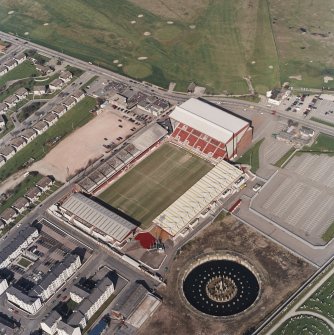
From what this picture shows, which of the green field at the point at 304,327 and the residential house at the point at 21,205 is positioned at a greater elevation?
the residential house at the point at 21,205

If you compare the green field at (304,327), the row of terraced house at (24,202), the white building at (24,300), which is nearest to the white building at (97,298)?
the white building at (24,300)

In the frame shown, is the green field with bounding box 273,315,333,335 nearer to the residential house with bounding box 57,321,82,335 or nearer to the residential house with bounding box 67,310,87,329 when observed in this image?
the residential house with bounding box 67,310,87,329

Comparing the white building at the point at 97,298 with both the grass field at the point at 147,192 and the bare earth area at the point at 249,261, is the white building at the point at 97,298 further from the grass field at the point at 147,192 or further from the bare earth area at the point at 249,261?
the grass field at the point at 147,192

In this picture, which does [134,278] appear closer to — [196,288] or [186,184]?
[196,288]

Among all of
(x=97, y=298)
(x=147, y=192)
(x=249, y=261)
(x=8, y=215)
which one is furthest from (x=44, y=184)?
(x=249, y=261)

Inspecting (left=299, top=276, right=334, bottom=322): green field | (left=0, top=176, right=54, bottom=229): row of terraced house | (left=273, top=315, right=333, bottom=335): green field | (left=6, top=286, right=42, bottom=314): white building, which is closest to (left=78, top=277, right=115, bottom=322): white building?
(left=6, top=286, right=42, bottom=314): white building

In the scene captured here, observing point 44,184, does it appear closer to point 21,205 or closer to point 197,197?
point 21,205

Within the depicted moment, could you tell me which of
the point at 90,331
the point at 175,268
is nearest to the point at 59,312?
the point at 90,331
